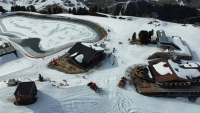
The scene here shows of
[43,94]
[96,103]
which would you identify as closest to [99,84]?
[96,103]

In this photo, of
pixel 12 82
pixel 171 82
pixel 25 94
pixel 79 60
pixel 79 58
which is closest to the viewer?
pixel 25 94

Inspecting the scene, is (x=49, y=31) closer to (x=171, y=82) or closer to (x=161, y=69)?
(x=161, y=69)

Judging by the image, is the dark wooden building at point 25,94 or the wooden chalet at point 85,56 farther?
the wooden chalet at point 85,56

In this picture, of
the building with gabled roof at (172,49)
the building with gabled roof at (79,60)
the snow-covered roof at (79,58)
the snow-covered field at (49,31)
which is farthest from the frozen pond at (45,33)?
the building with gabled roof at (172,49)

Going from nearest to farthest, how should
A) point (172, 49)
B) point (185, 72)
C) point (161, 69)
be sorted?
1. point (185, 72)
2. point (161, 69)
3. point (172, 49)

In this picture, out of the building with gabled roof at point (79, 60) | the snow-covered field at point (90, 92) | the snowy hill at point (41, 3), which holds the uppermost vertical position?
the snowy hill at point (41, 3)

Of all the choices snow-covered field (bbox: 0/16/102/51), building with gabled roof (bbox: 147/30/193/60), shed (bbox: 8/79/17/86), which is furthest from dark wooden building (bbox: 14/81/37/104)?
building with gabled roof (bbox: 147/30/193/60)

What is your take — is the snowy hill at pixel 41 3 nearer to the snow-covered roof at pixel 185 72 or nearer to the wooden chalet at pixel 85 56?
the wooden chalet at pixel 85 56

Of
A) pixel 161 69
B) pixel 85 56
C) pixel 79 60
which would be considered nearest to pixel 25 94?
pixel 79 60

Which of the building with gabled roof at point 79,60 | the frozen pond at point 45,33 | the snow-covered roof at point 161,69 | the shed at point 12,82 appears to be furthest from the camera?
the frozen pond at point 45,33
